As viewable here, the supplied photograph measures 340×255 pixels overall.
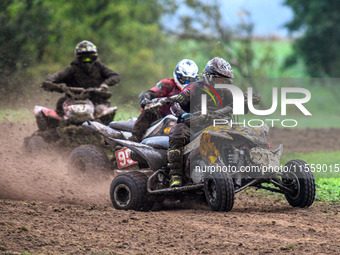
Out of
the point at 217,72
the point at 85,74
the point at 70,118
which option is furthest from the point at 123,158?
the point at 85,74

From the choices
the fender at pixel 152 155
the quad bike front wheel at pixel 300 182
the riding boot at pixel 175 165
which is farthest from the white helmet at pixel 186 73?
the quad bike front wheel at pixel 300 182

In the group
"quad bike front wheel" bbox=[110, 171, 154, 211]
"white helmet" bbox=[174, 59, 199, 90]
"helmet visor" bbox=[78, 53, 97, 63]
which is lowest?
"quad bike front wheel" bbox=[110, 171, 154, 211]

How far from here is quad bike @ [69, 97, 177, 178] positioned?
372 inches

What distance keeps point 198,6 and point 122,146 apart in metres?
23.5

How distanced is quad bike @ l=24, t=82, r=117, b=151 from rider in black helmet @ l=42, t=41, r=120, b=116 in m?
0.16

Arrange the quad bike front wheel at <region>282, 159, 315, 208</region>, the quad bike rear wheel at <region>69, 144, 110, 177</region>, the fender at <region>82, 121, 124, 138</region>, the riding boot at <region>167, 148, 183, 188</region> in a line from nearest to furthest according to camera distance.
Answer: the quad bike front wheel at <region>282, 159, 315, 208</region> < the riding boot at <region>167, 148, 183, 188</region> < the fender at <region>82, 121, 124, 138</region> < the quad bike rear wheel at <region>69, 144, 110, 177</region>

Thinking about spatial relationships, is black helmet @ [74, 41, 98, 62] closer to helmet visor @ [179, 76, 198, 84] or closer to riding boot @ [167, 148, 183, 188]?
helmet visor @ [179, 76, 198, 84]

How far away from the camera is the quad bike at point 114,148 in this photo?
9.46 m

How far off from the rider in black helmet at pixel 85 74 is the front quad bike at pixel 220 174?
4752 mm

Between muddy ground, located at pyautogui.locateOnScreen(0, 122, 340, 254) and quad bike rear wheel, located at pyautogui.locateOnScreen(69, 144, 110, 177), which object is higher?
quad bike rear wheel, located at pyautogui.locateOnScreen(69, 144, 110, 177)

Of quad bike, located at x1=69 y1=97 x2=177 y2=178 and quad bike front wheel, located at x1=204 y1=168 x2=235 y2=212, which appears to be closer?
quad bike front wheel, located at x1=204 y1=168 x2=235 y2=212

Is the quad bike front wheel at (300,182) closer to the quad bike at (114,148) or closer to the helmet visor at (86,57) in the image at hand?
the quad bike at (114,148)

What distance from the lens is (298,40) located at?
1491 inches

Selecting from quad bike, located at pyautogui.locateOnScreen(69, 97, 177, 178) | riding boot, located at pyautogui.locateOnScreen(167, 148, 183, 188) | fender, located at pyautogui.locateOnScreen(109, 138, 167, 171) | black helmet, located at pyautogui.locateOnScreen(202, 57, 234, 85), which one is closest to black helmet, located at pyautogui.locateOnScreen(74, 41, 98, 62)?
quad bike, located at pyautogui.locateOnScreen(69, 97, 177, 178)
